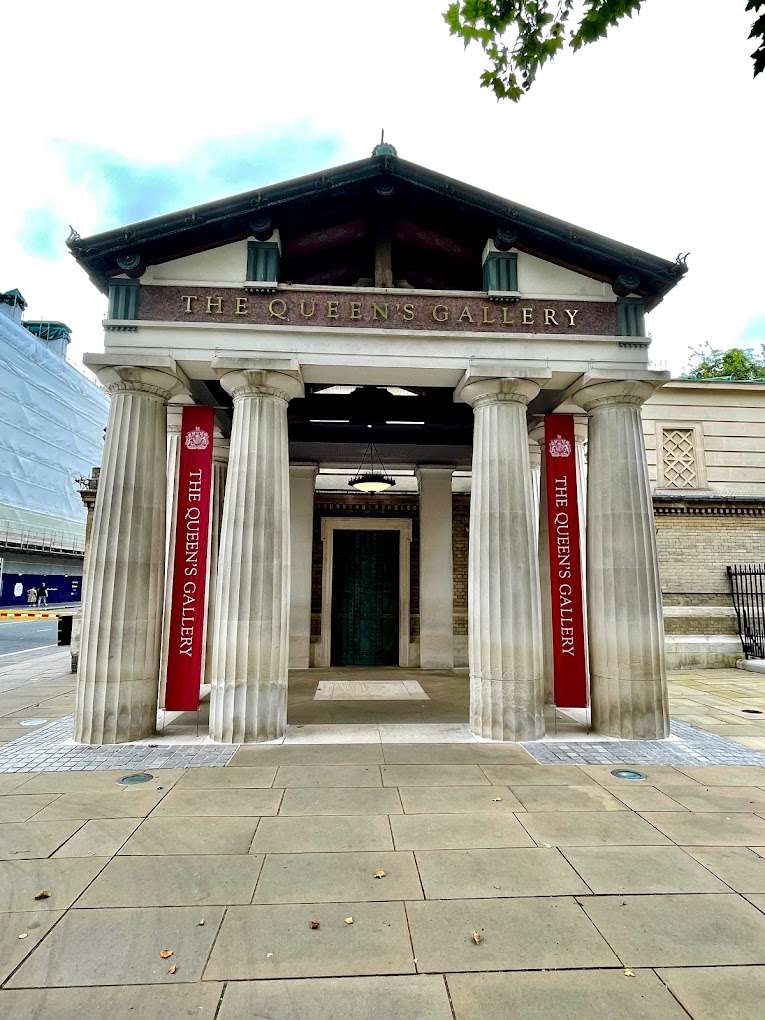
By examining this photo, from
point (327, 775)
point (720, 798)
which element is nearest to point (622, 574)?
point (720, 798)

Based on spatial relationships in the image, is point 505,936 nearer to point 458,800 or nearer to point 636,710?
point 458,800

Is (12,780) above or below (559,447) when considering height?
below

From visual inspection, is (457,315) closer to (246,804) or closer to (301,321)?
(301,321)

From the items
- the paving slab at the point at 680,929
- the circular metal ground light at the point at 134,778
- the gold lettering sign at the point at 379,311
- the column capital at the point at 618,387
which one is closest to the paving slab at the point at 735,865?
the paving slab at the point at 680,929

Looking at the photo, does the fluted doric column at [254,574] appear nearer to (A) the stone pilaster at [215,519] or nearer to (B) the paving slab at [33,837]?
(B) the paving slab at [33,837]

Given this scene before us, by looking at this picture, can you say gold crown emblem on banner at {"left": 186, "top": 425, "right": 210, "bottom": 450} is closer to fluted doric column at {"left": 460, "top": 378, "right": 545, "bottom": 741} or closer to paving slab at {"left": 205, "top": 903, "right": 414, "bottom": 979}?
fluted doric column at {"left": 460, "top": 378, "right": 545, "bottom": 741}

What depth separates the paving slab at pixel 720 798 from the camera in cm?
508

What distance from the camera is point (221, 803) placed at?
5.11 m

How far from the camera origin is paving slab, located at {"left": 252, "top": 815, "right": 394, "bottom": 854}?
4.25 m

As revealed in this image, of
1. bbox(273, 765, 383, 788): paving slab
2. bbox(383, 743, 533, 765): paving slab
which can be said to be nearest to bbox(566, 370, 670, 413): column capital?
bbox(383, 743, 533, 765): paving slab

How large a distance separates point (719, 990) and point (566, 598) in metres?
5.57

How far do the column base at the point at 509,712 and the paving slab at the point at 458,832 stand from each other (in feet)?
7.99

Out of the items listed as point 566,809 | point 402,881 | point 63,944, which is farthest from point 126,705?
point 566,809

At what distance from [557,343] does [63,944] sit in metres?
7.92
